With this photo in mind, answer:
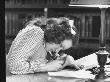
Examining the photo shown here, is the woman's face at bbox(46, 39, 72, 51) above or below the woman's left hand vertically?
above

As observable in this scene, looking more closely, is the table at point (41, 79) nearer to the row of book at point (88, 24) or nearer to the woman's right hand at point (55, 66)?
the woman's right hand at point (55, 66)

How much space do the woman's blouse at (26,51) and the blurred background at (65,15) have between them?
149cm

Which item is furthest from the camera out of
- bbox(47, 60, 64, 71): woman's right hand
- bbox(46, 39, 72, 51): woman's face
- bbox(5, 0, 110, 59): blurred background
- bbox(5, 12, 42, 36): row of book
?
bbox(5, 12, 42, 36): row of book

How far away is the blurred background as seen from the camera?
290cm

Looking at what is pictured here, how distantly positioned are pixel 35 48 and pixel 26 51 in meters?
→ 0.06

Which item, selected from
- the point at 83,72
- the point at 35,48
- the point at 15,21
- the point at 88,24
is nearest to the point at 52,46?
the point at 35,48

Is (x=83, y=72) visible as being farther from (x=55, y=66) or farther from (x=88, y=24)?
(x=88, y=24)

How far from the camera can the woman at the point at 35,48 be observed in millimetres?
1319

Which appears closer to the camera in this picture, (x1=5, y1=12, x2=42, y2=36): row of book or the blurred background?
the blurred background

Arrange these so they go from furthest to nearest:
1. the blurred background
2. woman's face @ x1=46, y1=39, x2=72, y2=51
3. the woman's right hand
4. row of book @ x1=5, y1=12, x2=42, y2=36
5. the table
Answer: row of book @ x1=5, y1=12, x2=42, y2=36 → the blurred background → woman's face @ x1=46, y1=39, x2=72, y2=51 → the woman's right hand → the table

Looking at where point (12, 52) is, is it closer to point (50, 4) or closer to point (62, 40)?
point (62, 40)

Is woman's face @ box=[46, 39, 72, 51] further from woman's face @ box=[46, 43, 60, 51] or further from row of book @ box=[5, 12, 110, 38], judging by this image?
row of book @ box=[5, 12, 110, 38]

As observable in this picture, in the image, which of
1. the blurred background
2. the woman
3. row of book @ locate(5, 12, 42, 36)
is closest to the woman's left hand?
the woman
